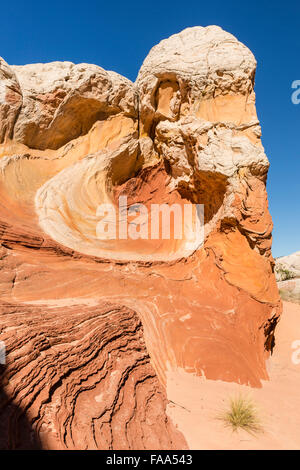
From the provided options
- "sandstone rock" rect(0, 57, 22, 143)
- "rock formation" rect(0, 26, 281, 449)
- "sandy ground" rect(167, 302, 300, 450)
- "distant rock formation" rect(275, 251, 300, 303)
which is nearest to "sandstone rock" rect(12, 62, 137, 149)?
"rock formation" rect(0, 26, 281, 449)

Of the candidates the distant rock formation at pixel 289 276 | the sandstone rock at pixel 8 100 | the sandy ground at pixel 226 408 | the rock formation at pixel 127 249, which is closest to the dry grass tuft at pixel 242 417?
the sandy ground at pixel 226 408

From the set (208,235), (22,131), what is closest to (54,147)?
(22,131)

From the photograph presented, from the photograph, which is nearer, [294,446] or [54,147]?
[294,446]

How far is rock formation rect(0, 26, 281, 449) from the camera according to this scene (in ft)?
10.6

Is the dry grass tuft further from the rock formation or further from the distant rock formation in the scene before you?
the distant rock formation

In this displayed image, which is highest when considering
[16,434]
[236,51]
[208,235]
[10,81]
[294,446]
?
[236,51]

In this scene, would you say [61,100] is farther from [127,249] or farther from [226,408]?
[226,408]

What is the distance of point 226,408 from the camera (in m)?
4.17

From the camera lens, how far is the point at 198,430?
11.7 ft

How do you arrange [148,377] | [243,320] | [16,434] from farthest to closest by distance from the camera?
[243,320]
[148,377]
[16,434]

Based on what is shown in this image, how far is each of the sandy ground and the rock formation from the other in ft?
0.77

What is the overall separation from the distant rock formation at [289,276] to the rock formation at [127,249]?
24.7 feet

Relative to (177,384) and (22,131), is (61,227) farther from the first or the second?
(177,384)

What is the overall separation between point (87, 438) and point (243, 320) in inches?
187
